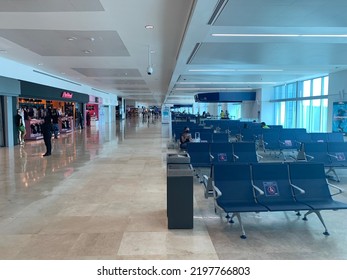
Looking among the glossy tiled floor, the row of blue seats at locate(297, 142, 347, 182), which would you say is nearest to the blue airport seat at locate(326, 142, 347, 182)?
the row of blue seats at locate(297, 142, 347, 182)

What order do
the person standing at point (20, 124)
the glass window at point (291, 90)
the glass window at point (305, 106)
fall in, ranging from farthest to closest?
the glass window at point (291, 90) → the glass window at point (305, 106) → the person standing at point (20, 124)

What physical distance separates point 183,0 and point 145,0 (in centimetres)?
65

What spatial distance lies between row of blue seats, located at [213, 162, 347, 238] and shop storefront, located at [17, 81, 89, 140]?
12496 mm

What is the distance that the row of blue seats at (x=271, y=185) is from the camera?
452 centimetres

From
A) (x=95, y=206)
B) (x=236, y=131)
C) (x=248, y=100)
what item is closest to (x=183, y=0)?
(x=95, y=206)

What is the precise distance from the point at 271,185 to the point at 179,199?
1454mm

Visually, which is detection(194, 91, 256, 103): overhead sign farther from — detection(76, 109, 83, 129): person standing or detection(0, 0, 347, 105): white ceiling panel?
detection(0, 0, 347, 105): white ceiling panel

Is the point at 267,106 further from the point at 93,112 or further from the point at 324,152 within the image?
the point at 93,112

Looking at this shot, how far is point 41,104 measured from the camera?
21094 mm

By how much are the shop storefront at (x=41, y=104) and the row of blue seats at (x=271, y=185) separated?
41.0 feet

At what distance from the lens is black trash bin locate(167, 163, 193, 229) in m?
4.31

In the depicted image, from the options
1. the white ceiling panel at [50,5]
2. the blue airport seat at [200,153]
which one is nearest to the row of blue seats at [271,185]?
the blue airport seat at [200,153]

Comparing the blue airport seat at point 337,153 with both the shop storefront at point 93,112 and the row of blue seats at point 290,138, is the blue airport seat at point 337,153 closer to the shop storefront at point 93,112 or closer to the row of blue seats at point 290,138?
the row of blue seats at point 290,138

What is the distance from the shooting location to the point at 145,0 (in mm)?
5328
